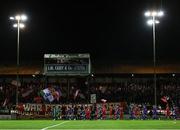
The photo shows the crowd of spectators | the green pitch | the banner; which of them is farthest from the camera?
the crowd of spectators

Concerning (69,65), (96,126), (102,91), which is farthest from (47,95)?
(96,126)

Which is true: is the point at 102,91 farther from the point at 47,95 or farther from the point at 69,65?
the point at 69,65

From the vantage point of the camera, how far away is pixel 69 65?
47.2 meters

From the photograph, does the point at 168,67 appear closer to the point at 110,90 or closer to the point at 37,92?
the point at 110,90

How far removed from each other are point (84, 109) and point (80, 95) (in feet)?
34.3

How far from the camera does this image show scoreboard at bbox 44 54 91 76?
46.8 metres

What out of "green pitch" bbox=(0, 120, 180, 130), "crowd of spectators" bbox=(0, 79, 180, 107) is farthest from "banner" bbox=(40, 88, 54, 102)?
"green pitch" bbox=(0, 120, 180, 130)

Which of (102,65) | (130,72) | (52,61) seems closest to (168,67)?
(130,72)

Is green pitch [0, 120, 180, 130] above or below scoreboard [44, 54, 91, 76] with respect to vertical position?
below

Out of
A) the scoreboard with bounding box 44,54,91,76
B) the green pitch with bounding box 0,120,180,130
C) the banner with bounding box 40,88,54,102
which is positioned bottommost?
the green pitch with bounding box 0,120,180,130

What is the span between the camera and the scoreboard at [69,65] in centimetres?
4684

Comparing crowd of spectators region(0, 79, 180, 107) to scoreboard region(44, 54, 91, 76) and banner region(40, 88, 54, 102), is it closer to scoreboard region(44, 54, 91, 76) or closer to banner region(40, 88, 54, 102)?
banner region(40, 88, 54, 102)

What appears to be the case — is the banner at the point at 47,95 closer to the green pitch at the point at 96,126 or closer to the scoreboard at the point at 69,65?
the scoreboard at the point at 69,65

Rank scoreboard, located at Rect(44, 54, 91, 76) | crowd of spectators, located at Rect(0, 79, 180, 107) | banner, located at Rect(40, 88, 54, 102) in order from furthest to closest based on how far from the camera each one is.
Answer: crowd of spectators, located at Rect(0, 79, 180, 107)
banner, located at Rect(40, 88, 54, 102)
scoreboard, located at Rect(44, 54, 91, 76)
